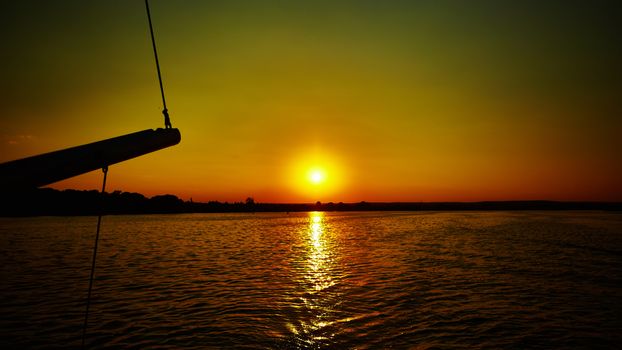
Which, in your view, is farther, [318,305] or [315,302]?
[315,302]

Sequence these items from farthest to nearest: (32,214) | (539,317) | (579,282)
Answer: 1. (32,214)
2. (579,282)
3. (539,317)

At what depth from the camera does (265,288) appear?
23.2m

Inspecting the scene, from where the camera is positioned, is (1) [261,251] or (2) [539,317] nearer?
(2) [539,317]

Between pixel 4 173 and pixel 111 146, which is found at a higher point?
pixel 111 146

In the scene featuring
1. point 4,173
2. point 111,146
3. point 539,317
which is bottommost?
point 539,317

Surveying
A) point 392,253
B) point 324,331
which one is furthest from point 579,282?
point 324,331

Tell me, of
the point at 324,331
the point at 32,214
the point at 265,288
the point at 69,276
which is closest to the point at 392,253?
the point at 265,288

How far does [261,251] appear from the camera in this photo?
42781 millimetres

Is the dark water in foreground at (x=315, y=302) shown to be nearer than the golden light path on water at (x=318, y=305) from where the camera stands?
Yes

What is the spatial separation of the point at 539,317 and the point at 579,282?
11.4 meters

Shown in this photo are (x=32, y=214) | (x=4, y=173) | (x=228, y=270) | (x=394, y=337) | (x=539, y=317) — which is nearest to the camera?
(x=4, y=173)

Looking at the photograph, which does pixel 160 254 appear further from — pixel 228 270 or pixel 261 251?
pixel 228 270

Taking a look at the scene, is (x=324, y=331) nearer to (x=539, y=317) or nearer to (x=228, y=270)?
(x=539, y=317)

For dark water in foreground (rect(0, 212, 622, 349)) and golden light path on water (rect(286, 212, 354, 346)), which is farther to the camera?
golden light path on water (rect(286, 212, 354, 346))
